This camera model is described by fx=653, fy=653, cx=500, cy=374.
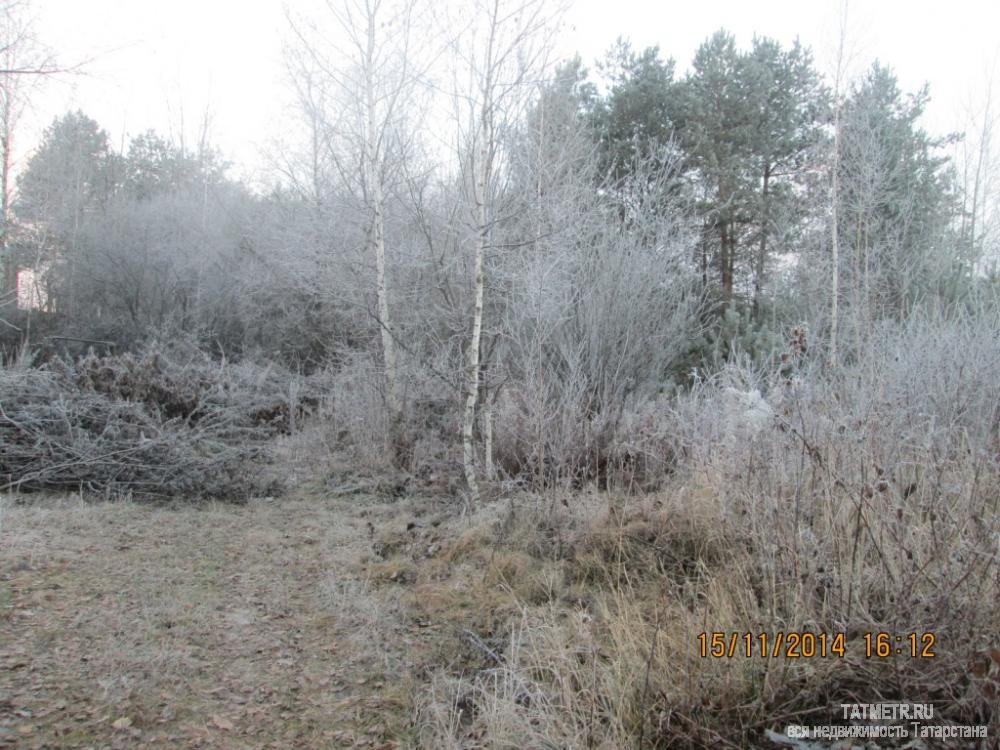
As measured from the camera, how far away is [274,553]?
4.70 metres

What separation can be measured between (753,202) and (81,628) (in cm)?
1744

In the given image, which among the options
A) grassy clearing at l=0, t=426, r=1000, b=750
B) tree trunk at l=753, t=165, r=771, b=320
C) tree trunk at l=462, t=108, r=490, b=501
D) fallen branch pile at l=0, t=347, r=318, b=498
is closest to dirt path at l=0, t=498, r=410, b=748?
grassy clearing at l=0, t=426, r=1000, b=750

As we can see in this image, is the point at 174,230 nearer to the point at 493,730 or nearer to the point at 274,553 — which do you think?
the point at 274,553

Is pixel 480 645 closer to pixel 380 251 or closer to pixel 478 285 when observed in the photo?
pixel 478 285

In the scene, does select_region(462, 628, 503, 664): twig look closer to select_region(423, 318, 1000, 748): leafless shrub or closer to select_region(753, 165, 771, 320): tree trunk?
select_region(423, 318, 1000, 748): leafless shrub

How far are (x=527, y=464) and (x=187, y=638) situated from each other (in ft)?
10.7

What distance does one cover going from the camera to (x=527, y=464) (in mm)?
5953

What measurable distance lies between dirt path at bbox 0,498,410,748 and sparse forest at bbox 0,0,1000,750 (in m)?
0.03

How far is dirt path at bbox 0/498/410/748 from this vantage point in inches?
103

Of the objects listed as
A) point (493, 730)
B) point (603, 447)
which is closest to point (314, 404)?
point (603, 447)

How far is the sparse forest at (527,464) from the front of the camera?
8.04 ft

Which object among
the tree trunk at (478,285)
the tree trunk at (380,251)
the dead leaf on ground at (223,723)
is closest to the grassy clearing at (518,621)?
the dead leaf on ground at (223,723)
